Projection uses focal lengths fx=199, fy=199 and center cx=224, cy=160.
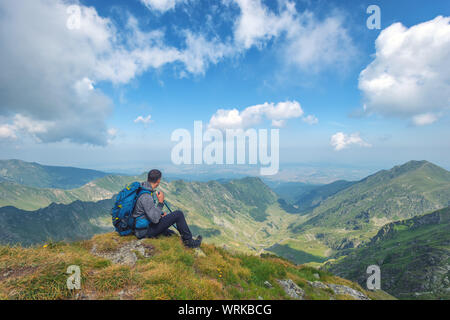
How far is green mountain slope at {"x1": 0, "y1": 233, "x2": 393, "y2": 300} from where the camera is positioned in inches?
257

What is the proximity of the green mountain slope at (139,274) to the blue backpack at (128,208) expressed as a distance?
99 centimetres

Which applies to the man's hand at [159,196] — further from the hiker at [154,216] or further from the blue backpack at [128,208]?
the blue backpack at [128,208]

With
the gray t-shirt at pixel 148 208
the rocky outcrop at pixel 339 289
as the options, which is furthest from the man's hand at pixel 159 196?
the rocky outcrop at pixel 339 289

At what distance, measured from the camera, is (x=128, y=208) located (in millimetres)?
10984

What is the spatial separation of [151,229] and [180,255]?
2.64m

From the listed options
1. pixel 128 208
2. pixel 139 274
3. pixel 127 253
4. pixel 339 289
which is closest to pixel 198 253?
pixel 127 253

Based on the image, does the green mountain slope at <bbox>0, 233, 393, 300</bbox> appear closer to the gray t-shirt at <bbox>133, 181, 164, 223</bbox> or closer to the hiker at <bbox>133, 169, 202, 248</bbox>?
the hiker at <bbox>133, 169, 202, 248</bbox>

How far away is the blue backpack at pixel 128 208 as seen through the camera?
36.0ft

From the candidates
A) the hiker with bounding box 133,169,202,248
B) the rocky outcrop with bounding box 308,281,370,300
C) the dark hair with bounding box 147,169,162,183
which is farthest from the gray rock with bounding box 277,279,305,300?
the dark hair with bounding box 147,169,162,183
